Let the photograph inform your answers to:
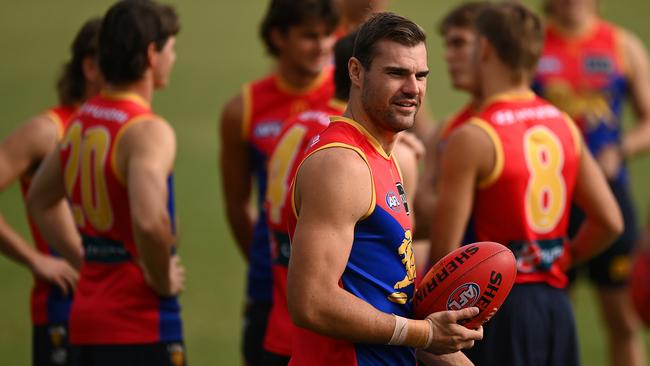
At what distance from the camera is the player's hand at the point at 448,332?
3.66 metres

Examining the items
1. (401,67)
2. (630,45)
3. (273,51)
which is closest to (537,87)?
(630,45)

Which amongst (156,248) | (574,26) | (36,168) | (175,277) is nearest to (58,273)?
(36,168)

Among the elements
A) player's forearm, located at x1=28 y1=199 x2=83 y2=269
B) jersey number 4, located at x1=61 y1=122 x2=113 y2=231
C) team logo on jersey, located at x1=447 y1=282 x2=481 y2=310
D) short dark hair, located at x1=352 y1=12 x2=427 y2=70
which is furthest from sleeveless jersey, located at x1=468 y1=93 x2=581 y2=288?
player's forearm, located at x1=28 y1=199 x2=83 y2=269

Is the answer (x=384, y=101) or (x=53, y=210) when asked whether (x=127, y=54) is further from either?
(x=384, y=101)

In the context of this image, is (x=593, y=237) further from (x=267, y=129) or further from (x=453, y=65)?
(x=267, y=129)

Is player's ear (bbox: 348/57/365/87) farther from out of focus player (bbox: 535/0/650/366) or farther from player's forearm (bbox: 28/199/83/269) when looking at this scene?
out of focus player (bbox: 535/0/650/366)

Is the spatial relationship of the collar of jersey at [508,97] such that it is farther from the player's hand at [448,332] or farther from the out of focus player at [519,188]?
the player's hand at [448,332]

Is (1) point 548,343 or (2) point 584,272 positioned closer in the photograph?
(1) point 548,343

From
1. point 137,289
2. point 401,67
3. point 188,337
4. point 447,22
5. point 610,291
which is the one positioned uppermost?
point 401,67

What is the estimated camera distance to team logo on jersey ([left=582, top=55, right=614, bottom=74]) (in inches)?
326

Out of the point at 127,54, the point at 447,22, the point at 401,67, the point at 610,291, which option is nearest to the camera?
the point at 401,67

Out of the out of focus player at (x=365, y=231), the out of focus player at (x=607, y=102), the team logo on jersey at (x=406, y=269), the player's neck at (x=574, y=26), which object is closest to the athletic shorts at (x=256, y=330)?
the out of focus player at (x=365, y=231)

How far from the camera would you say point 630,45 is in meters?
8.41

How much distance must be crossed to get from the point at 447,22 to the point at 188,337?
3719 millimetres
